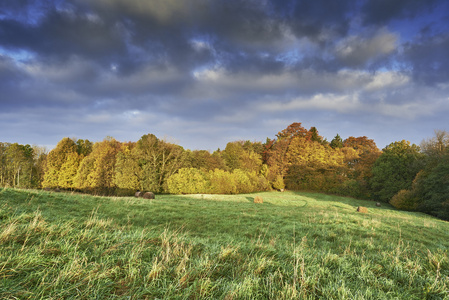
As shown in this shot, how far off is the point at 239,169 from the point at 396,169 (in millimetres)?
30845

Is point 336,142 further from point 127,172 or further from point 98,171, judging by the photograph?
point 98,171

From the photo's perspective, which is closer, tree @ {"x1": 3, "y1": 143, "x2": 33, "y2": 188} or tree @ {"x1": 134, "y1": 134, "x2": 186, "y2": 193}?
tree @ {"x1": 134, "y1": 134, "x2": 186, "y2": 193}

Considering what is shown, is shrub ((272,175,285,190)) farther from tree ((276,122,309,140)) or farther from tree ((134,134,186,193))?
tree ((134,134,186,193))

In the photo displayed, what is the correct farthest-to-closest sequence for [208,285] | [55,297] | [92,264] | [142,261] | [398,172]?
[398,172] → [142,261] → [92,264] → [208,285] → [55,297]

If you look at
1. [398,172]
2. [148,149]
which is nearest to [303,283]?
[148,149]

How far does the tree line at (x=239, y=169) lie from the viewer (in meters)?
36.5

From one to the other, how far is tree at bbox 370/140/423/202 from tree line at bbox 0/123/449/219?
0.15 meters

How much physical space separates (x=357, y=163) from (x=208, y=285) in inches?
2310

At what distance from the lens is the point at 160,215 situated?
13.3 m

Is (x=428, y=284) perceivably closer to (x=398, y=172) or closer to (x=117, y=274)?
(x=117, y=274)

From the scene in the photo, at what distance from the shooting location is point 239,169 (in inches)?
1965

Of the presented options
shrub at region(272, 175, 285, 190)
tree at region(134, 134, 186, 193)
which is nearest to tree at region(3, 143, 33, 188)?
tree at region(134, 134, 186, 193)

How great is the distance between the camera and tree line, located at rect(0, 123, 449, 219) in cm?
3647

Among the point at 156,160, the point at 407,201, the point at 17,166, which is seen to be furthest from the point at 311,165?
the point at 17,166
